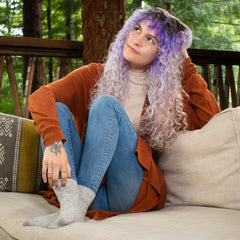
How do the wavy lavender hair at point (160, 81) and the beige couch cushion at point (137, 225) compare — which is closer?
the beige couch cushion at point (137, 225)

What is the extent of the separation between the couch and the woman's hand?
196mm

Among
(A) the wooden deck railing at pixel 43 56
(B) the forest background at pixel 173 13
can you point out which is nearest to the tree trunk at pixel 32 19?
(B) the forest background at pixel 173 13

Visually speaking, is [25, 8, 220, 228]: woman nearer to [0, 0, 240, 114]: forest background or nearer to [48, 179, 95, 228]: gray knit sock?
[48, 179, 95, 228]: gray knit sock

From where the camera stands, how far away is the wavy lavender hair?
5.84 feet

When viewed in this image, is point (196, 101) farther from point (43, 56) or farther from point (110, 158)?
point (43, 56)

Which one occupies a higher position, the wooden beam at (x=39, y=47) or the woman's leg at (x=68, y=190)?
the wooden beam at (x=39, y=47)

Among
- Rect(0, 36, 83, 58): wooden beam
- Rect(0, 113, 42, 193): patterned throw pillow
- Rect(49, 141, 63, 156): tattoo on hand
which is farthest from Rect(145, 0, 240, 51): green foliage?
Rect(49, 141, 63, 156): tattoo on hand

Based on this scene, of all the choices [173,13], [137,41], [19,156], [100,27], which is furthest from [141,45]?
[173,13]

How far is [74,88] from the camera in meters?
1.81

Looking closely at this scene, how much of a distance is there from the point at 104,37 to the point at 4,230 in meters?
1.90

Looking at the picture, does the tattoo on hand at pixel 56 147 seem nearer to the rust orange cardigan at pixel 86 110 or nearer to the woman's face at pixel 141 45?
the rust orange cardigan at pixel 86 110

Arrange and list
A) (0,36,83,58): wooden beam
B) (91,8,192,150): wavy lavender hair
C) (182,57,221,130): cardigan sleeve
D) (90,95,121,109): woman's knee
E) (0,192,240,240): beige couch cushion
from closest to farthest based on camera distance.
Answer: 1. (0,192,240,240): beige couch cushion
2. (90,95,121,109): woman's knee
3. (91,8,192,150): wavy lavender hair
4. (182,57,221,130): cardigan sleeve
5. (0,36,83,58): wooden beam

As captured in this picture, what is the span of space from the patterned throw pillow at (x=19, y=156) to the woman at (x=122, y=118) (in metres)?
0.16

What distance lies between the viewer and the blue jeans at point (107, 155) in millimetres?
1502
